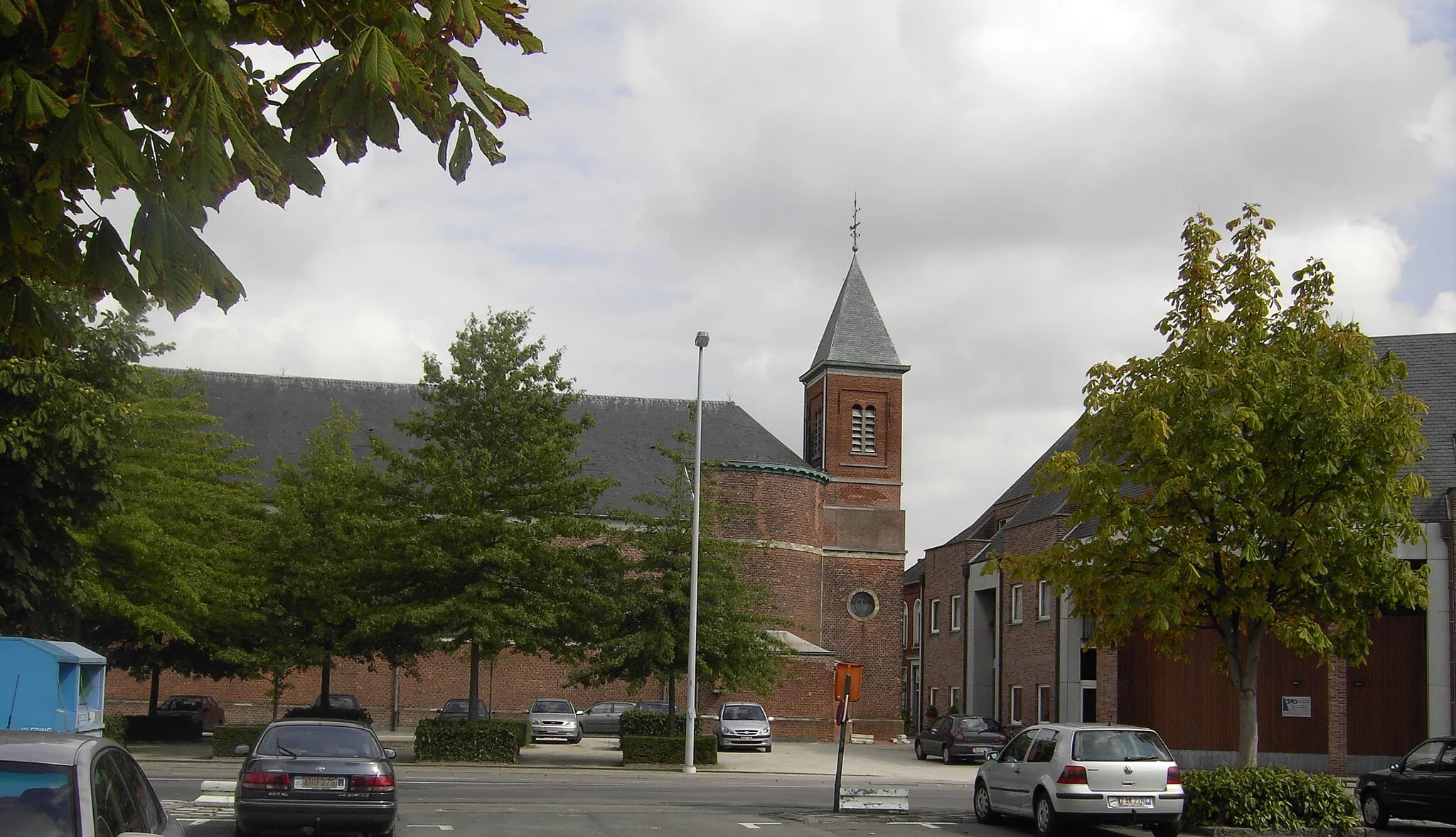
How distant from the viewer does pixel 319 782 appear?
47.0ft

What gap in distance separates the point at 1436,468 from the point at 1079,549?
18830mm

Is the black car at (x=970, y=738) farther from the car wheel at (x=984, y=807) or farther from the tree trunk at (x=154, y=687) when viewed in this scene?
the tree trunk at (x=154, y=687)

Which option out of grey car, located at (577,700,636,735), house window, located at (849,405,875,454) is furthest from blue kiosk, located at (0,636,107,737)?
house window, located at (849,405,875,454)

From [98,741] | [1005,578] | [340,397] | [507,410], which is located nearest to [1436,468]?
[1005,578]

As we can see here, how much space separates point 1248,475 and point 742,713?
25.8m

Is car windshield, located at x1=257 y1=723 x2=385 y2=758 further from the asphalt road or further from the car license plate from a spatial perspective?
the asphalt road

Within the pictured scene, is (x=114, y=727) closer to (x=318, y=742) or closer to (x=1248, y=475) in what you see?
(x=318, y=742)

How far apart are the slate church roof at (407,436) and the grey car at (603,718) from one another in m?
7.65

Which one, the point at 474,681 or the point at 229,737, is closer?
the point at 229,737

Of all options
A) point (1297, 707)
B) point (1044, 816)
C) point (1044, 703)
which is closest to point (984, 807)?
point (1044, 816)

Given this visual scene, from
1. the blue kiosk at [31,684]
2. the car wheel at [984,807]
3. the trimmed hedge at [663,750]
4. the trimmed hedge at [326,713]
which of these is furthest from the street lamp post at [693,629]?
the blue kiosk at [31,684]

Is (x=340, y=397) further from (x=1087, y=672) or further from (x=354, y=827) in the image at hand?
(x=354, y=827)

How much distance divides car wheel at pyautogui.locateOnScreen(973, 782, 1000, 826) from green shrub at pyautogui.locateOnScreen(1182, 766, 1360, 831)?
9.60 ft

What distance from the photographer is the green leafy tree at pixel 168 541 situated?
3098 centimetres
